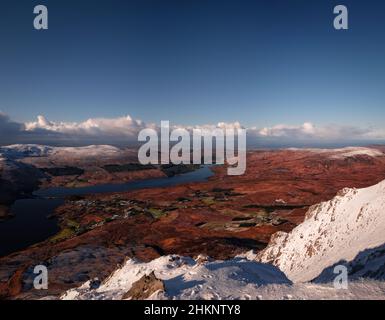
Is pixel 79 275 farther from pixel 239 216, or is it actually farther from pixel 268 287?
pixel 239 216

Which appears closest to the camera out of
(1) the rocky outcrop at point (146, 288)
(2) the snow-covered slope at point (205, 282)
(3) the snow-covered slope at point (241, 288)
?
(3) the snow-covered slope at point (241, 288)

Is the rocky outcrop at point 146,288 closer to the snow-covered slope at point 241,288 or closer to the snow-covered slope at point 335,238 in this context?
the snow-covered slope at point 241,288

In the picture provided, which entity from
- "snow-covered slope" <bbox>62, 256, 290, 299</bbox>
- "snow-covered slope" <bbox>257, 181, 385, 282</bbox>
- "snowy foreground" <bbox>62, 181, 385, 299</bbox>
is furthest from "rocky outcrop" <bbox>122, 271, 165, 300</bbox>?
"snow-covered slope" <bbox>257, 181, 385, 282</bbox>

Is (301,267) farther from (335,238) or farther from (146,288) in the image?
(146,288)

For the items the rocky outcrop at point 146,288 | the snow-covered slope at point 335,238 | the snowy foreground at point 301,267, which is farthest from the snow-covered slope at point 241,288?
the snow-covered slope at point 335,238

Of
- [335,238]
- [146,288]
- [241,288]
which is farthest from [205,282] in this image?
[335,238]

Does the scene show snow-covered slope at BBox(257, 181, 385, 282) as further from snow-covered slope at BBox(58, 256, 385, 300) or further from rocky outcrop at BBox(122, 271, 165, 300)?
rocky outcrop at BBox(122, 271, 165, 300)

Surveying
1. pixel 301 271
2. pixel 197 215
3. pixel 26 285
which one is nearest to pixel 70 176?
pixel 197 215
